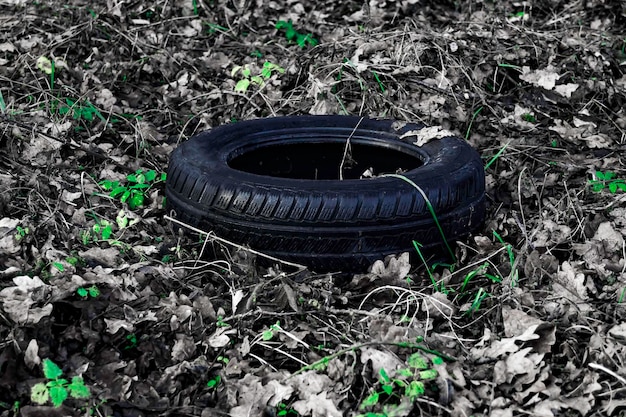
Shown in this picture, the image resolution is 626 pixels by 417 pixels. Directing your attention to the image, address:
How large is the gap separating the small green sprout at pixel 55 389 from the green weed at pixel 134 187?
184 centimetres

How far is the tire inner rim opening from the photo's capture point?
4.68 m

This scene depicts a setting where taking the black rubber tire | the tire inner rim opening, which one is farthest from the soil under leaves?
the tire inner rim opening

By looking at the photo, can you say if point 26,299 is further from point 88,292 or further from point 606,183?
point 606,183

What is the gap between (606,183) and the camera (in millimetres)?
4758

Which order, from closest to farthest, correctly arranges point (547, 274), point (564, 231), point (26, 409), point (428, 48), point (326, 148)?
point (26, 409)
point (547, 274)
point (564, 231)
point (326, 148)
point (428, 48)

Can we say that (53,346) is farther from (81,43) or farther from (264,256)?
(81,43)

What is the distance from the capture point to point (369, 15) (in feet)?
22.1

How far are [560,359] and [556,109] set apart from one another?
10.2ft

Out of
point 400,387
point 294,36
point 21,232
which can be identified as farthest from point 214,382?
point 294,36

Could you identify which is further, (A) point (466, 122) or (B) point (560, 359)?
(A) point (466, 122)

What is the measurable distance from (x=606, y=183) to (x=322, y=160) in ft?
5.59

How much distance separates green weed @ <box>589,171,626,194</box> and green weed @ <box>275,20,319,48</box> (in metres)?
2.83

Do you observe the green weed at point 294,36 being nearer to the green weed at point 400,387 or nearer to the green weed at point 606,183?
the green weed at point 606,183

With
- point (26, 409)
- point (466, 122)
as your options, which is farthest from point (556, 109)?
point (26, 409)
